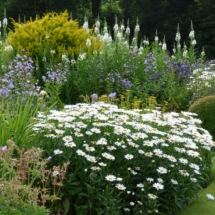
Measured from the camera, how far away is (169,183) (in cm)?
370

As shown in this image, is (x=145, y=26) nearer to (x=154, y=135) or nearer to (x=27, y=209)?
(x=154, y=135)

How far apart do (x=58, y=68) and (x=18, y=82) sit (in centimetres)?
129

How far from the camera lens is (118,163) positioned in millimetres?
3676

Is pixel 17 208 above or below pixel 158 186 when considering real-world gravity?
above

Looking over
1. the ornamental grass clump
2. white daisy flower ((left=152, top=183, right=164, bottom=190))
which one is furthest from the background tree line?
white daisy flower ((left=152, top=183, right=164, bottom=190))

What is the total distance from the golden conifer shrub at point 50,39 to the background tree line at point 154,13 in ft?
46.5

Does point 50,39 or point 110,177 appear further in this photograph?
point 50,39

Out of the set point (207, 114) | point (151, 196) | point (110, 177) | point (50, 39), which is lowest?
point (151, 196)

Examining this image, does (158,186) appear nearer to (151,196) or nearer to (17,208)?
(151,196)

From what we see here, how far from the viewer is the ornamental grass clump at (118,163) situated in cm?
346

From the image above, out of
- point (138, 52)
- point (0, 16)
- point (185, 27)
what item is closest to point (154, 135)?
point (138, 52)

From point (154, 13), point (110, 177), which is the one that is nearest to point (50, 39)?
point (110, 177)

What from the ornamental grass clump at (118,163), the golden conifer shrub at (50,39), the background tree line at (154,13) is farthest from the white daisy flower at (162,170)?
the background tree line at (154,13)

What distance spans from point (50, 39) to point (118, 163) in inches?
227
